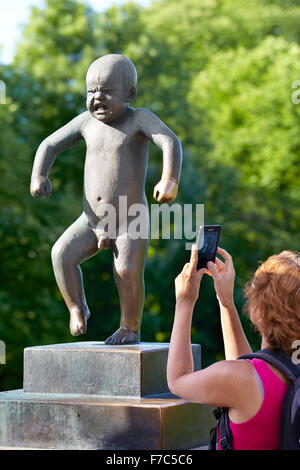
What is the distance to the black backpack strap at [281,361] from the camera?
11.9 ft

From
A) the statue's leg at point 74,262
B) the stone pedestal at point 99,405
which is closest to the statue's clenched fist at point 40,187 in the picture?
the statue's leg at point 74,262

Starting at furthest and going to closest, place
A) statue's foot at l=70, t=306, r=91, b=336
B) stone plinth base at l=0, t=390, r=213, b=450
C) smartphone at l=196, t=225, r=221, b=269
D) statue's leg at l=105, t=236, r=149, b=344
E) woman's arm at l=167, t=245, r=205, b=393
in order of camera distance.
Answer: statue's foot at l=70, t=306, r=91, b=336
statue's leg at l=105, t=236, r=149, b=344
stone plinth base at l=0, t=390, r=213, b=450
smartphone at l=196, t=225, r=221, b=269
woman's arm at l=167, t=245, r=205, b=393

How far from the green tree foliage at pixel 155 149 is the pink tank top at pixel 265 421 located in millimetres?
13887

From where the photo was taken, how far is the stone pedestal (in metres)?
5.57

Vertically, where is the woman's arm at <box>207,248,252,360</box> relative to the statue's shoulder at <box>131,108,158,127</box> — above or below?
below

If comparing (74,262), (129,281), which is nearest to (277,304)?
(129,281)

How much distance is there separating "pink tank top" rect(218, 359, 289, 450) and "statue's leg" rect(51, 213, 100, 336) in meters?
2.83

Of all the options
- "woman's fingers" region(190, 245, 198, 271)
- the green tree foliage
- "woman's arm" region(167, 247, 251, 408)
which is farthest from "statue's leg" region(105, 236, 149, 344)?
the green tree foliage

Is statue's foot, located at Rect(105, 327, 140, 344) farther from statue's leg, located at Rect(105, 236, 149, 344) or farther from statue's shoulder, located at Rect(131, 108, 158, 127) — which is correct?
statue's shoulder, located at Rect(131, 108, 158, 127)

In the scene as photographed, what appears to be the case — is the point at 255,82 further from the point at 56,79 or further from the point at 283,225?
the point at 56,79

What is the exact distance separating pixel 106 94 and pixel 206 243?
2117 mm

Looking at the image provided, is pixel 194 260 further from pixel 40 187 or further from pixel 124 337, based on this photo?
pixel 40 187
